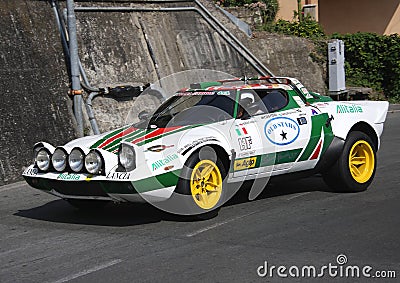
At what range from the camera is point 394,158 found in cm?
1202

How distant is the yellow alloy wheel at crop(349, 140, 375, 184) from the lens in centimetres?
934

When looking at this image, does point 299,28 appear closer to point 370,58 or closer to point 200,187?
point 370,58

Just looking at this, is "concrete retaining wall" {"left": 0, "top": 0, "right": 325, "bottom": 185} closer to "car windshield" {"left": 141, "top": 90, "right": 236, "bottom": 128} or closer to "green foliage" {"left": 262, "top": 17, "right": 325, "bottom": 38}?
"car windshield" {"left": 141, "top": 90, "right": 236, "bottom": 128}

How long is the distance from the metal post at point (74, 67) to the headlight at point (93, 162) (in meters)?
5.87

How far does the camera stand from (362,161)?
31.1ft

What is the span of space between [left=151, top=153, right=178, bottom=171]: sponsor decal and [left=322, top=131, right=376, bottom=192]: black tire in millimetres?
2447

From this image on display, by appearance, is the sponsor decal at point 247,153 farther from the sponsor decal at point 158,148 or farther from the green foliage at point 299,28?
the green foliage at point 299,28

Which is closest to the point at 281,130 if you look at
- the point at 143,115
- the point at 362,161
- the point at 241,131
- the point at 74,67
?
the point at 241,131

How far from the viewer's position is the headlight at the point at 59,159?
8.02 meters

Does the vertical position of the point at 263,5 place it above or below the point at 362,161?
above

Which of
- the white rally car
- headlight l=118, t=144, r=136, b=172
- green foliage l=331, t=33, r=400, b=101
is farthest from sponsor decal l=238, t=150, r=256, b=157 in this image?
green foliage l=331, t=33, r=400, b=101

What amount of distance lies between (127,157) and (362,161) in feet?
11.2

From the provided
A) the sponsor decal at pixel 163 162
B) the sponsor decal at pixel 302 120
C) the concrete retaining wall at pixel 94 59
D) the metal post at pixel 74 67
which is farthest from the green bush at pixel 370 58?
the sponsor decal at pixel 163 162

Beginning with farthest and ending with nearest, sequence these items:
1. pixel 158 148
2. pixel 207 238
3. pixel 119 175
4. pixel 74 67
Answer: pixel 74 67 < pixel 158 148 < pixel 119 175 < pixel 207 238
